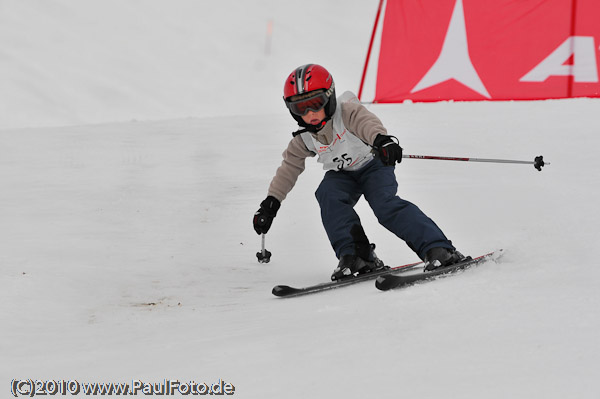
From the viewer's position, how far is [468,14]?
10375 millimetres

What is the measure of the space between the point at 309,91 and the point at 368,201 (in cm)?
79

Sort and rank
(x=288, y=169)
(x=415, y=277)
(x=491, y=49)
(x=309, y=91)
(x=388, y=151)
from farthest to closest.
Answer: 1. (x=491, y=49)
2. (x=288, y=169)
3. (x=309, y=91)
4. (x=388, y=151)
5. (x=415, y=277)

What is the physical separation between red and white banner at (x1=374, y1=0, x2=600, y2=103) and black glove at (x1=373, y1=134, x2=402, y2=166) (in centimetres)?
705

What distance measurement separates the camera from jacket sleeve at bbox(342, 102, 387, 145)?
4090 mm

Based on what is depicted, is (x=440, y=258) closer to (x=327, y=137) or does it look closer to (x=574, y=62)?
(x=327, y=137)

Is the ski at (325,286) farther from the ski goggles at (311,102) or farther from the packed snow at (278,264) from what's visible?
the ski goggles at (311,102)

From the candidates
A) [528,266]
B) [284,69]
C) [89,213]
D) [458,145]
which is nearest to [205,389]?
[528,266]

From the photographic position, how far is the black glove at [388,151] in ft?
12.4

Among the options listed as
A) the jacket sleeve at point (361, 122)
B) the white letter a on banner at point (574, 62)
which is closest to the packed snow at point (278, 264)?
the white letter a on banner at point (574, 62)

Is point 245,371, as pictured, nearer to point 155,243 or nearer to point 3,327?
point 3,327

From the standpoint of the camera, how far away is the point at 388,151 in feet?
12.5

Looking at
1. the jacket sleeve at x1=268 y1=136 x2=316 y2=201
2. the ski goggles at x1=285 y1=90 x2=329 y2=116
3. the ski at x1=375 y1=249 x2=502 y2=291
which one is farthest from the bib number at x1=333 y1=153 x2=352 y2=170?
the ski at x1=375 y1=249 x2=502 y2=291

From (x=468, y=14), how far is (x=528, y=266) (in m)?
7.94

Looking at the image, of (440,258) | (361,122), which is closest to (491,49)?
(361,122)
